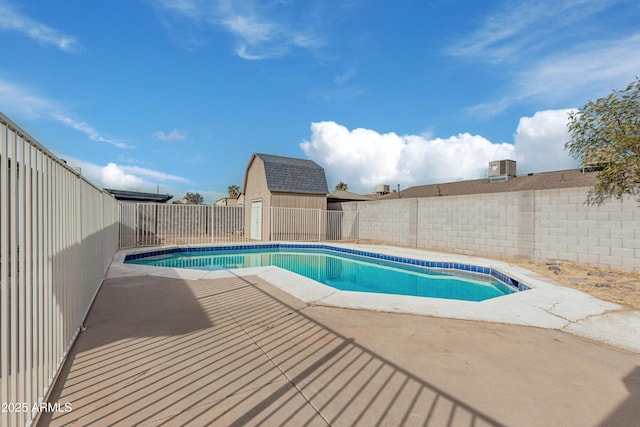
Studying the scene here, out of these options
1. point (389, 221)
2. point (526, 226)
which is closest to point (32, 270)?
point (526, 226)

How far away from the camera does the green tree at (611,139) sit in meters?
6.87

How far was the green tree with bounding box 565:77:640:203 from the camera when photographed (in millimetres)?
6874

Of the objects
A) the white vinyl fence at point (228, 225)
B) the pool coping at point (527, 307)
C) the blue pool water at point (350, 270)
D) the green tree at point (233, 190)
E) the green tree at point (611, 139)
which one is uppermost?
the green tree at point (233, 190)

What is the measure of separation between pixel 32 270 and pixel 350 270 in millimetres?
8681

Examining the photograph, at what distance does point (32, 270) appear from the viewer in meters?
1.90

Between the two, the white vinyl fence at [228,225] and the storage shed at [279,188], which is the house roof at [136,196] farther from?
the storage shed at [279,188]

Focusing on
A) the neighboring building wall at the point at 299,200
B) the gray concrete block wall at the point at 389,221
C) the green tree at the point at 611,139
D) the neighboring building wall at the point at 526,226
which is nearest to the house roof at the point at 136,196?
the neighboring building wall at the point at 299,200

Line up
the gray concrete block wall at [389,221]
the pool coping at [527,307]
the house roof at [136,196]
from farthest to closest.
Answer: the house roof at [136,196] < the gray concrete block wall at [389,221] < the pool coping at [527,307]

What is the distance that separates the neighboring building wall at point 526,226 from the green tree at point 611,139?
1.41 feet

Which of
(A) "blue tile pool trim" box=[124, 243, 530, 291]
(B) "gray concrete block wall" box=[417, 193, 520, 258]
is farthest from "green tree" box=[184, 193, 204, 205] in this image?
(B) "gray concrete block wall" box=[417, 193, 520, 258]

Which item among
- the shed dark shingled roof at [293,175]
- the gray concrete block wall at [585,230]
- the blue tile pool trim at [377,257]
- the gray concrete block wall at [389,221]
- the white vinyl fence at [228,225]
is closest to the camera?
the gray concrete block wall at [585,230]

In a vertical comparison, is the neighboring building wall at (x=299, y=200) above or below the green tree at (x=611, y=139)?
below

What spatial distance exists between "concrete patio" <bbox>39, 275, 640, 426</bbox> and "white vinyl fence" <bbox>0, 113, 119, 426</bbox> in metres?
0.31

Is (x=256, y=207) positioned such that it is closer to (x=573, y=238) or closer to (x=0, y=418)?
(x=573, y=238)
